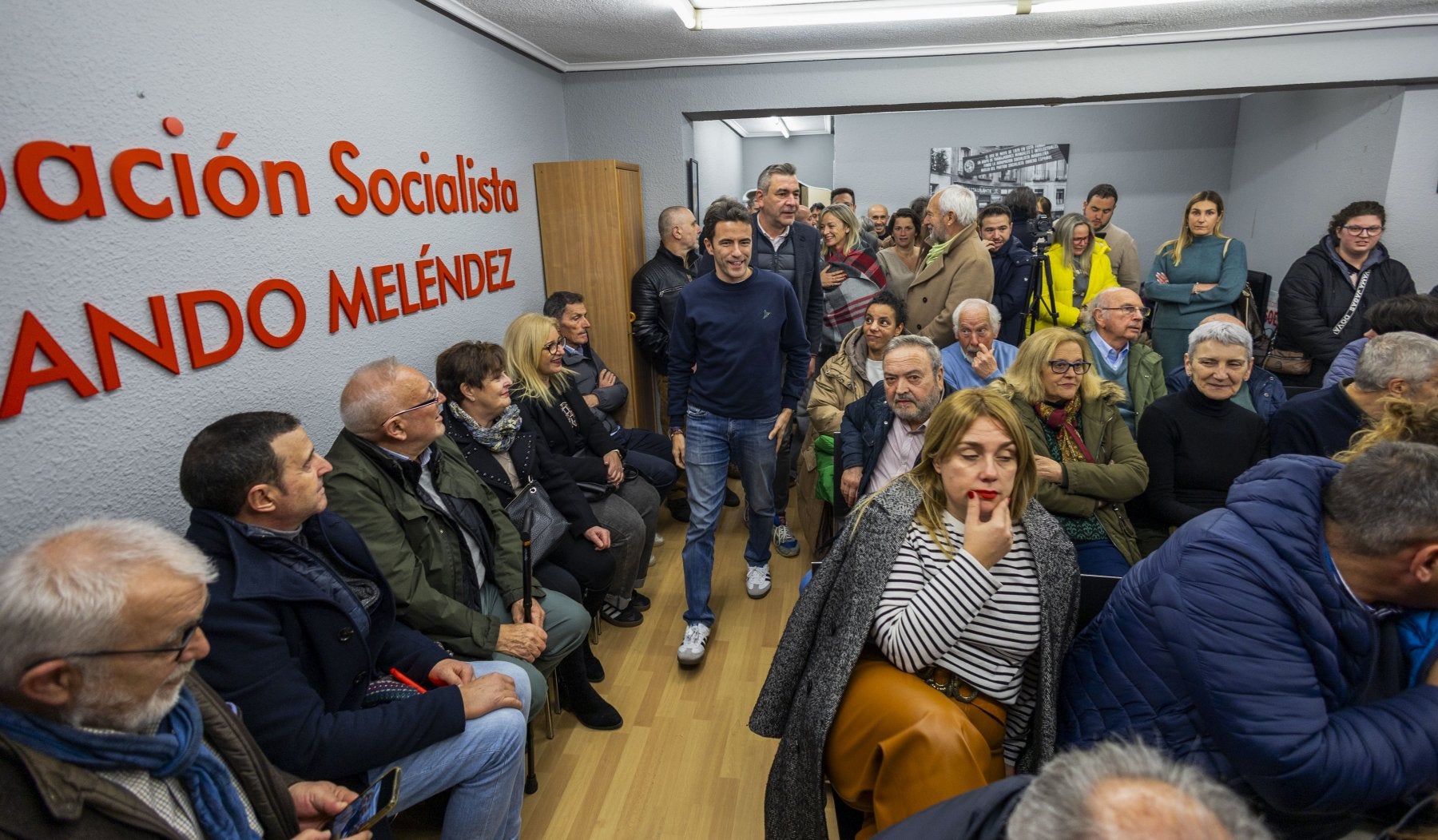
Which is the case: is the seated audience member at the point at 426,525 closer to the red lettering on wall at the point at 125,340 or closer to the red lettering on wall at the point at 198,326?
the red lettering on wall at the point at 198,326

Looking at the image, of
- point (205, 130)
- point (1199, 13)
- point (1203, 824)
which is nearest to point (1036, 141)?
point (1199, 13)

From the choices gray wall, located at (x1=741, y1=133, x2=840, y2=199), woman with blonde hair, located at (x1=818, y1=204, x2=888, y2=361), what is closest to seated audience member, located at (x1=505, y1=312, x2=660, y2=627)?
woman with blonde hair, located at (x1=818, y1=204, x2=888, y2=361)

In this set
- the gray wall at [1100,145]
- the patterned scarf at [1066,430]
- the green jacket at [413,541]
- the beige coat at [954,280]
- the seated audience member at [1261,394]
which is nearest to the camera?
the green jacket at [413,541]

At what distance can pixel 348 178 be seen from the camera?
242 centimetres

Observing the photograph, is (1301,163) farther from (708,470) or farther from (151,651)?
(151,651)

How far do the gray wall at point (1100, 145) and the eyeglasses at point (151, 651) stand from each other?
6655mm

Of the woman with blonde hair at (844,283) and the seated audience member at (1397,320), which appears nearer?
the seated audience member at (1397,320)

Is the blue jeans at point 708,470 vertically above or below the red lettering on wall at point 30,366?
below

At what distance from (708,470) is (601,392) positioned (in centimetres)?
103

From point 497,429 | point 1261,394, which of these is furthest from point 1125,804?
point 1261,394

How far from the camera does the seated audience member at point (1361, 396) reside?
2.11 meters

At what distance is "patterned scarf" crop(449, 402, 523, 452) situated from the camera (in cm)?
259

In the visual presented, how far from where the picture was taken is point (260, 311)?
2041 millimetres

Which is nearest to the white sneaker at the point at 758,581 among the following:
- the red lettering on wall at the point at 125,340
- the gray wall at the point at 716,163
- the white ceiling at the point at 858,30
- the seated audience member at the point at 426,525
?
the seated audience member at the point at 426,525
